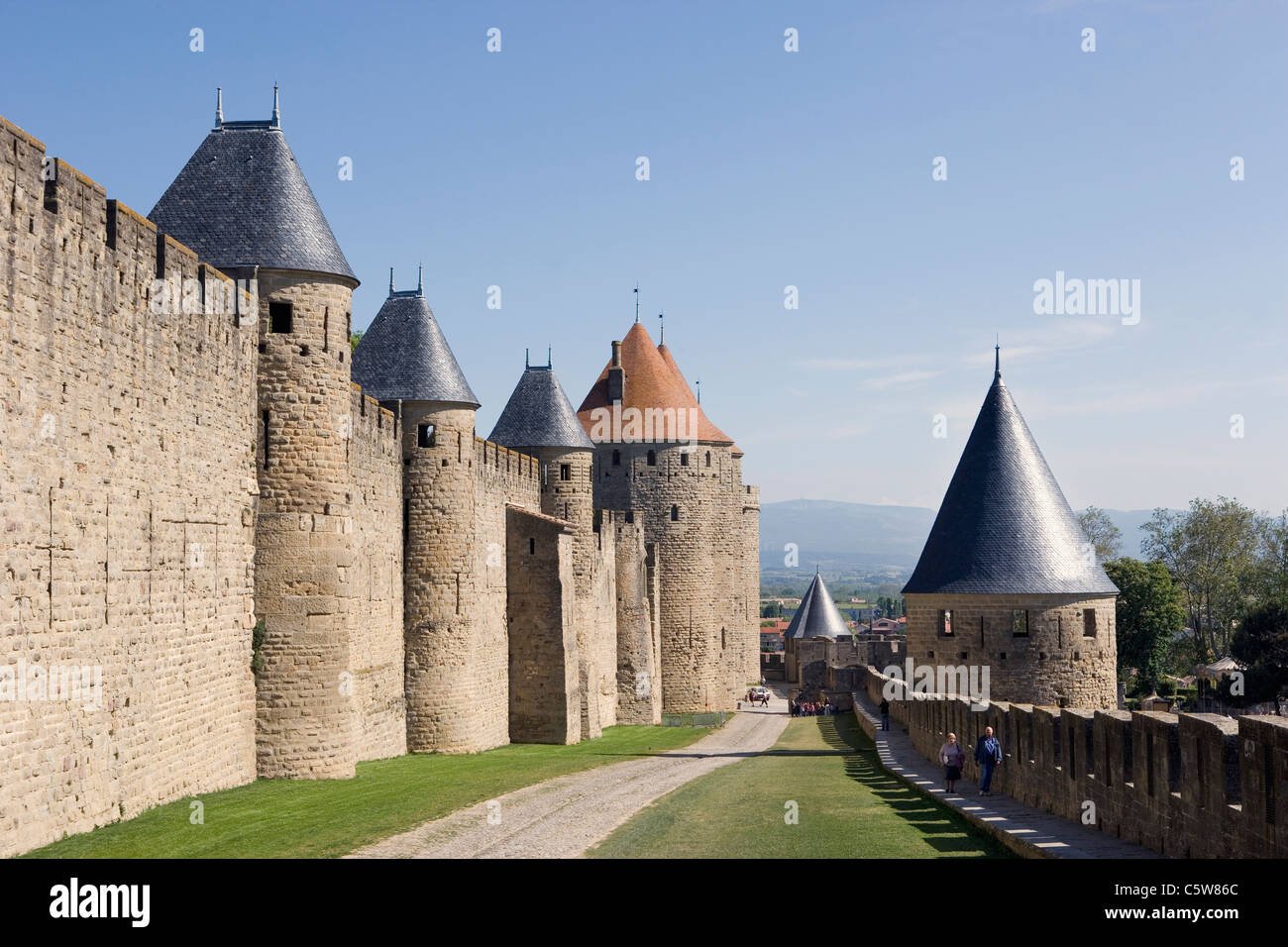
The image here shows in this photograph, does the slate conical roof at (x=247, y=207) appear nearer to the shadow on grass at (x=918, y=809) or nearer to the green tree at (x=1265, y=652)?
the shadow on grass at (x=918, y=809)

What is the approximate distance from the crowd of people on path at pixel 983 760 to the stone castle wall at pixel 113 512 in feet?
34.1

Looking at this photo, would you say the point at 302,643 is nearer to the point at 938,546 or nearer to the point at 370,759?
the point at 370,759

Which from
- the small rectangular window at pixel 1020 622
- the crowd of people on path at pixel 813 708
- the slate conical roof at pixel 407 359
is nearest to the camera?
the slate conical roof at pixel 407 359

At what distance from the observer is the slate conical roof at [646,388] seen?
4909 centimetres

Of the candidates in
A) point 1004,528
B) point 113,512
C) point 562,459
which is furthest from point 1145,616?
point 113,512

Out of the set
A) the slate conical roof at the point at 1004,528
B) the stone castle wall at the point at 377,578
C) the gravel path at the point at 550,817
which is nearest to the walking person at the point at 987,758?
the gravel path at the point at 550,817

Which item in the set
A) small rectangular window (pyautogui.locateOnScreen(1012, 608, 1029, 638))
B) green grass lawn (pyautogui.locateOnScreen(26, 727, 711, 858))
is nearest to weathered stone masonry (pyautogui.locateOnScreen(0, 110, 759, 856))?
green grass lawn (pyautogui.locateOnScreen(26, 727, 711, 858))

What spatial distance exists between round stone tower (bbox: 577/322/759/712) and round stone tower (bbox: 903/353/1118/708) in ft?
46.7

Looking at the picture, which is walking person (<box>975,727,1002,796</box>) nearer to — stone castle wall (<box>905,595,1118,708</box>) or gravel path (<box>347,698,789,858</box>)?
gravel path (<box>347,698,789,858</box>)

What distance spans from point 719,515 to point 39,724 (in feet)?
122

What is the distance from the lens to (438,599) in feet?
93.3

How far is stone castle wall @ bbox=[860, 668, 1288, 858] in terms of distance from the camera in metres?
10.8

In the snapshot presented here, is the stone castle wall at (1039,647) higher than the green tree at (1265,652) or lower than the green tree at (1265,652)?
higher
